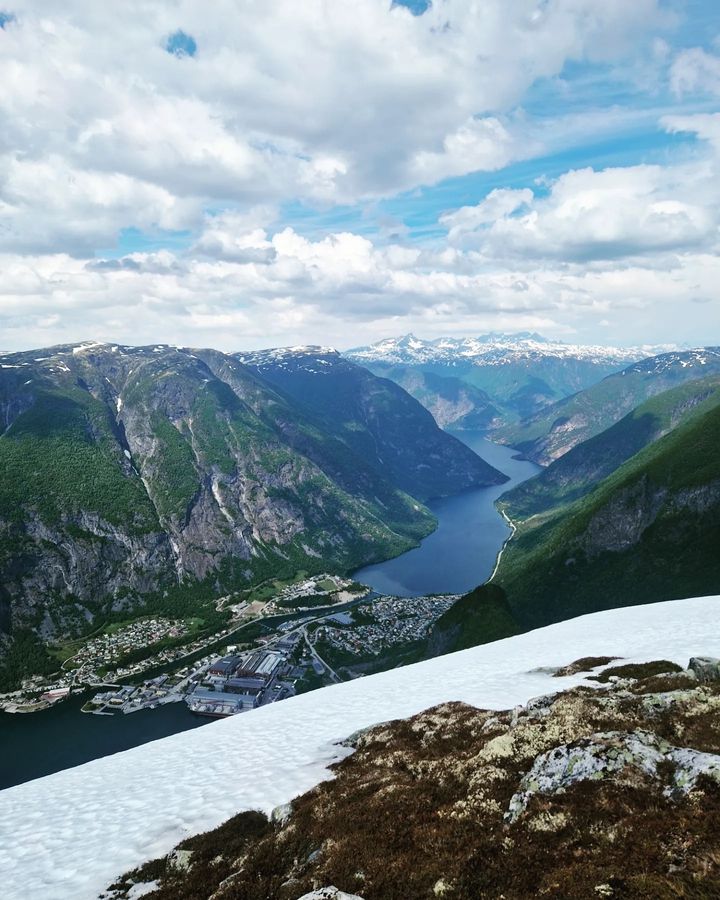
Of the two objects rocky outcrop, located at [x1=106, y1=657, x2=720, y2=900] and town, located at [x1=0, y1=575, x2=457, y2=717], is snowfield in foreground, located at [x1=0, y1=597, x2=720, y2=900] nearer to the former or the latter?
rocky outcrop, located at [x1=106, y1=657, x2=720, y2=900]

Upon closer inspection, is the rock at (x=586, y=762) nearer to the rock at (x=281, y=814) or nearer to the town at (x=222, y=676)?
the rock at (x=281, y=814)

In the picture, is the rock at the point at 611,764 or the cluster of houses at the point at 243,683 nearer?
the rock at the point at 611,764

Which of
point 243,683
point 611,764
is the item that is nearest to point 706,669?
point 611,764

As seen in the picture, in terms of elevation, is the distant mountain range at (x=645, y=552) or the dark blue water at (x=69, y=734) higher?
the distant mountain range at (x=645, y=552)

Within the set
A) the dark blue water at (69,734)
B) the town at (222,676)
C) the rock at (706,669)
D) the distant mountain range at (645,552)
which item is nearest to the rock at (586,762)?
the rock at (706,669)

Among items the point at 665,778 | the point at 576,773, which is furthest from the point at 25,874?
the point at 665,778
